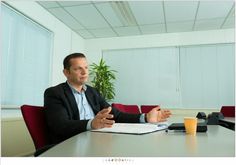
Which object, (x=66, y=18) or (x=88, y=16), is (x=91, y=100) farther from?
(x=66, y=18)

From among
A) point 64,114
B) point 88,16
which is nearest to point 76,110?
point 64,114

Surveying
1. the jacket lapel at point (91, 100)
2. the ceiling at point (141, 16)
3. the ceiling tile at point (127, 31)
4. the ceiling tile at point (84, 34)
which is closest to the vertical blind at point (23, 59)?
the ceiling at point (141, 16)

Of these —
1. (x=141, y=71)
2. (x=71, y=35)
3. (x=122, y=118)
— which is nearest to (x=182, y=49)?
(x=141, y=71)

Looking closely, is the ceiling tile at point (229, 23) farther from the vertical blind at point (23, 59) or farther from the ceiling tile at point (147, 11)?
the vertical blind at point (23, 59)

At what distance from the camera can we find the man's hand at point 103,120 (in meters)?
1.12

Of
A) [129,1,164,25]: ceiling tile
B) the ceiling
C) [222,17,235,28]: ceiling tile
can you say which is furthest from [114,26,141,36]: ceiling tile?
[222,17,235,28]: ceiling tile

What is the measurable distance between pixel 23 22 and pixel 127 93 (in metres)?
2.77

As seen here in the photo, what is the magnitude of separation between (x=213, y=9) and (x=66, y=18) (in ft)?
8.86

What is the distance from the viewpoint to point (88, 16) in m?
4.20

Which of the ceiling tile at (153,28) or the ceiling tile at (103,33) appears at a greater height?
the ceiling tile at (153,28)

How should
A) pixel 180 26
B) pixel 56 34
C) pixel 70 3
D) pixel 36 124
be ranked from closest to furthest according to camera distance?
pixel 36 124
pixel 70 3
pixel 56 34
pixel 180 26

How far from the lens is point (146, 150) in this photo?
725mm

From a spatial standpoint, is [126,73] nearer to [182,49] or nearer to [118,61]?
[118,61]

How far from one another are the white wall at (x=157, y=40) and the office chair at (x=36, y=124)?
4183 mm
